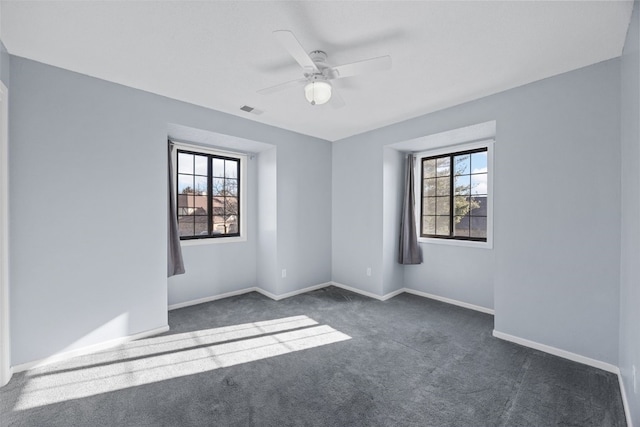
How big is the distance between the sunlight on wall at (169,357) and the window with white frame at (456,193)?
7.30 feet

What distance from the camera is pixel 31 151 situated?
2244 millimetres

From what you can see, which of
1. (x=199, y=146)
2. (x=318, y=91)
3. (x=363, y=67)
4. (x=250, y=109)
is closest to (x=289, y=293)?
(x=199, y=146)

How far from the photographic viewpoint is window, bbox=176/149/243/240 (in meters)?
3.80

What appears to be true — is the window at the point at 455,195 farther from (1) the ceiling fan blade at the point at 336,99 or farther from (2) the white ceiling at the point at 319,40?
(1) the ceiling fan blade at the point at 336,99

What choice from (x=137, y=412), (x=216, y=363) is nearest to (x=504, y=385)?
(x=216, y=363)

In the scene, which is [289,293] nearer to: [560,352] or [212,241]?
[212,241]

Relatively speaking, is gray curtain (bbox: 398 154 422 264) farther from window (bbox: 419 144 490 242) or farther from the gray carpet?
the gray carpet

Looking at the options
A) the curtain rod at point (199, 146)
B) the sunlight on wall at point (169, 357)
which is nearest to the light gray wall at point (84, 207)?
the sunlight on wall at point (169, 357)

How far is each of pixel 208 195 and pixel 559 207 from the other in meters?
4.06

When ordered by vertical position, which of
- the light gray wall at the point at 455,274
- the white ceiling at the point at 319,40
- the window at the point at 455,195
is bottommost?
the light gray wall at the point at 455,274

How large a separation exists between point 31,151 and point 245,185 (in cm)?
238

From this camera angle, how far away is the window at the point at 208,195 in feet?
12.5

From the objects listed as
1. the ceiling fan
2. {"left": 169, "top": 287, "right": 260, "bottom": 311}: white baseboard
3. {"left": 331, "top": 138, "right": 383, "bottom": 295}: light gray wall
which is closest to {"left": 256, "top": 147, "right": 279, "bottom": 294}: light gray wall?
{"left": 169, "top": 287, "right": 260, "bottom": 311}: white baseboard

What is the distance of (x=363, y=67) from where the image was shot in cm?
192
